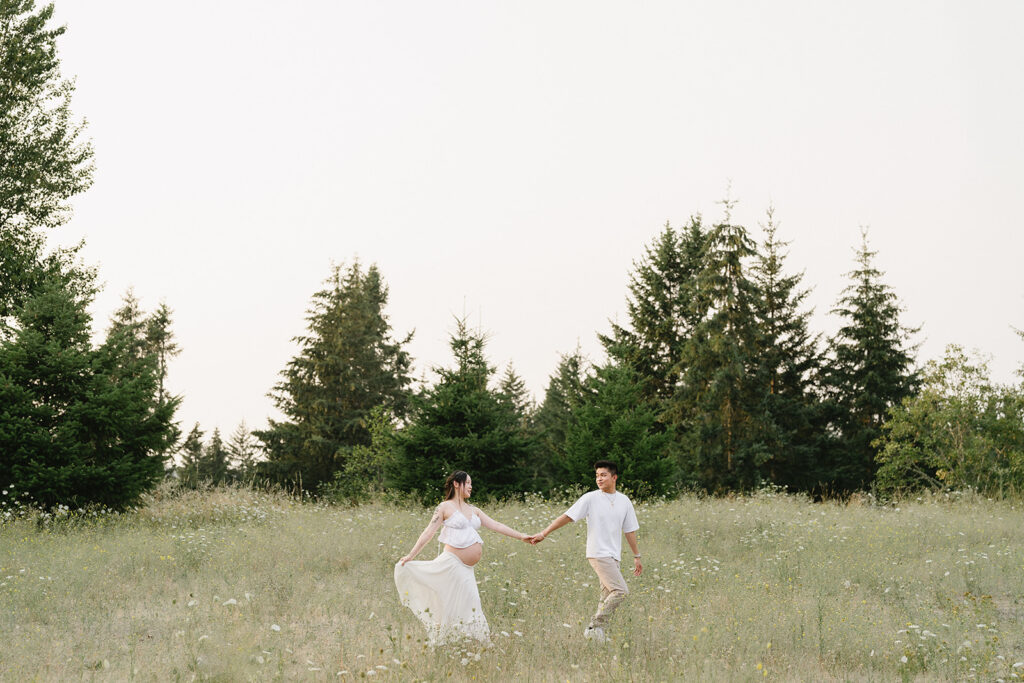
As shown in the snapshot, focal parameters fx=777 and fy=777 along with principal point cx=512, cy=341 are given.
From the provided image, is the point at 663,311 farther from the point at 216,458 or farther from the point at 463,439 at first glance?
the point at 216,458

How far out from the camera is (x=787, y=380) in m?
40.3

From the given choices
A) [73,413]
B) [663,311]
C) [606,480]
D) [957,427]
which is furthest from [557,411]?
[606,480]

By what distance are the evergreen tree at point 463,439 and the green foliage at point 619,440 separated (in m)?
1.89

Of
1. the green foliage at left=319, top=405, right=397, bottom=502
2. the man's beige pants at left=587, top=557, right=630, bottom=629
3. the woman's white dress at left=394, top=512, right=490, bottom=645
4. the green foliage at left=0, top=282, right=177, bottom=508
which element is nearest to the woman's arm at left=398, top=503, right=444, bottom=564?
the woman's white dress at left=394, top=512, right=490, bottom=645

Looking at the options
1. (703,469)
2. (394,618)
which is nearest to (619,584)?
(394,618)

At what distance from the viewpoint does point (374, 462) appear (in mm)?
34406

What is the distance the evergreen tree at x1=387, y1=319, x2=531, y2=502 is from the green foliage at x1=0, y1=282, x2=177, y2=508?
637 centimetres

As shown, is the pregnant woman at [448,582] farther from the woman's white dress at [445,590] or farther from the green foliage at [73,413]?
the green foliage at [73,413]

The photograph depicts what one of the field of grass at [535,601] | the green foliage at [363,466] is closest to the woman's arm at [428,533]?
the field of grass at [535,601]

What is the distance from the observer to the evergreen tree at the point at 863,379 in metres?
38.1

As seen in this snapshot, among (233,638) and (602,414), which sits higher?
(602,414)

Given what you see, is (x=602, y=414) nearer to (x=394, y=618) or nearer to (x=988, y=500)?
(x=988, y=500)

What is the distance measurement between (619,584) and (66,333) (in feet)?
52.5

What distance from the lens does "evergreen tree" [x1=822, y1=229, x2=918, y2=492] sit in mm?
38062
